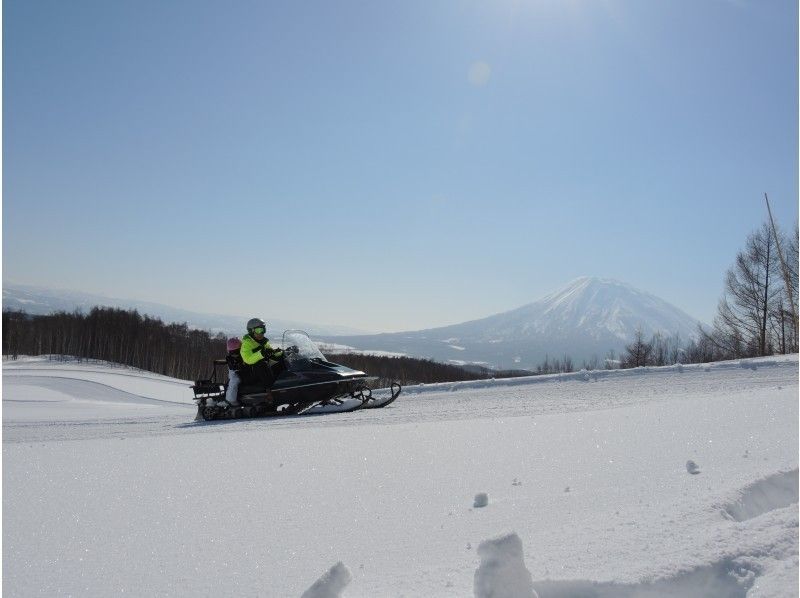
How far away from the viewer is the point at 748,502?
7.06 feet

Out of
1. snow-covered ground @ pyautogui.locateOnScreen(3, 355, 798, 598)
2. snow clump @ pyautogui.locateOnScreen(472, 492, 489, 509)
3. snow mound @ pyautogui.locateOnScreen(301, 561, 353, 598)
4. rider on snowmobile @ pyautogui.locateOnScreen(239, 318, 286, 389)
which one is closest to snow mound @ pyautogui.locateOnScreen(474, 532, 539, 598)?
snow-covered ground @ pyautogui.locateOnScreen(3, 355, 798, 598)

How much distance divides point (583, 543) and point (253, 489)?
164cm

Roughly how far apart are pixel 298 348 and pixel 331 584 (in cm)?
833

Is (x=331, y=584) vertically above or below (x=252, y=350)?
below

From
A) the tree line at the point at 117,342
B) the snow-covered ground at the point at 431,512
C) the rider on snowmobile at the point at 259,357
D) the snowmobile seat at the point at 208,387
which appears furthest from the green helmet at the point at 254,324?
the tree line at the point at 117,342

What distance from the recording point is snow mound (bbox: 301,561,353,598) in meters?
1.52

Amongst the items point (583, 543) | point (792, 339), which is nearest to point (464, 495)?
point (583, 543)

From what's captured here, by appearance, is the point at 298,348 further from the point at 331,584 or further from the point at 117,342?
the point at 117,342

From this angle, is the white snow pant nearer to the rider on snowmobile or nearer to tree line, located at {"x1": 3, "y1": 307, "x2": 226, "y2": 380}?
the rider on snowmobile

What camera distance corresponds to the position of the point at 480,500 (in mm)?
2344

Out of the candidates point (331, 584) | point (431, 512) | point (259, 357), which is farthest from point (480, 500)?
point (259, 357)

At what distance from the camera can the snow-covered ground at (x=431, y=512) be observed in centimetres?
162

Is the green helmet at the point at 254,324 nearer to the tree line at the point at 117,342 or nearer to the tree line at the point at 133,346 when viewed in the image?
the tree line at the point at 133,346

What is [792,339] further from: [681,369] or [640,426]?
[640,426]
